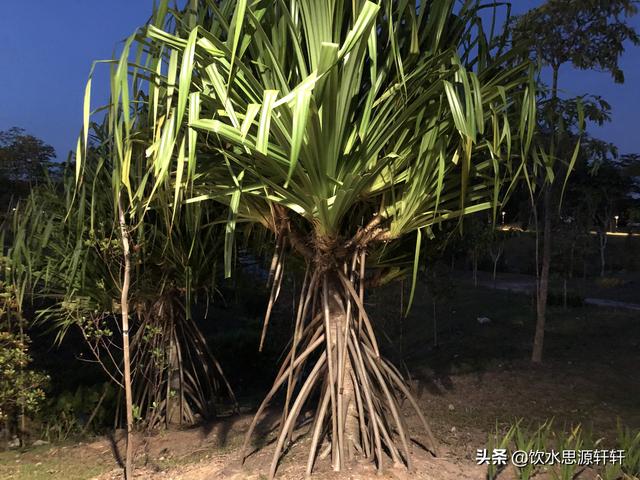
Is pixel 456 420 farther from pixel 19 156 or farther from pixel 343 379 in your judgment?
pixel 19 156

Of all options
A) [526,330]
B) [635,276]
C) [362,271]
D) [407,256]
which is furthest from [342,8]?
[635,276]

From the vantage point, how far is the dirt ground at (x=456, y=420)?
343 centimetres

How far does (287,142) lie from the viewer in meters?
2.81

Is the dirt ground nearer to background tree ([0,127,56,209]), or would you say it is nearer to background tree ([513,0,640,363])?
background tree ([513,0,640,363])

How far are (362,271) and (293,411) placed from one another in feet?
3.14

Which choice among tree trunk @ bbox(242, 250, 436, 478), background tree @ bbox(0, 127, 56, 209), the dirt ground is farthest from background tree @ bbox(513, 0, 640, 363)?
background tree @ bbox(0, 127, 56, 209)

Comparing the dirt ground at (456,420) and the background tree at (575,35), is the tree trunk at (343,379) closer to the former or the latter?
the dirt ground at (456,420)

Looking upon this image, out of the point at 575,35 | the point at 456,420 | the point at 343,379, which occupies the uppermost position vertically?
the point at 575,35

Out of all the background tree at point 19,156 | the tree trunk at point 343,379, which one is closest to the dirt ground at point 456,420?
the tree trunk at point 343,379

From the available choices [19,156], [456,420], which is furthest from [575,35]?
[19,156]

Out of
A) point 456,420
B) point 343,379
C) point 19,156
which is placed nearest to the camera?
point 343,379

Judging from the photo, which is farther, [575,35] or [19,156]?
[19,156]

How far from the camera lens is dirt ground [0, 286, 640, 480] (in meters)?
3.43

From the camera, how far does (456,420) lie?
440 cm
